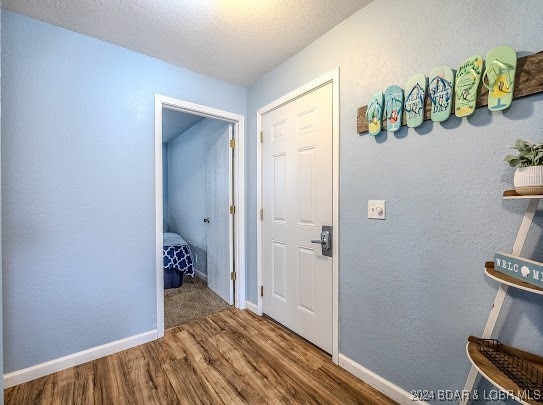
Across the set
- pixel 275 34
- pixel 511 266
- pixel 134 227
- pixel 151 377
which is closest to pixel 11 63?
pixel 134 227

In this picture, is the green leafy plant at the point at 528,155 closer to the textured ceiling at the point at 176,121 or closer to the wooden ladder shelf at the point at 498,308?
the wooden ladder shelf at the point at 498,308

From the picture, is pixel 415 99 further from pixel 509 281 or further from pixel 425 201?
pixel 509 281

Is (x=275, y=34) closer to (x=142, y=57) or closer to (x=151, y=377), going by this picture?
(x=142, y=57)

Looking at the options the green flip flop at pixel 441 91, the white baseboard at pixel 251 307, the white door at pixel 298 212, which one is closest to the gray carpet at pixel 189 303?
the white baseboard at pixel 251 307

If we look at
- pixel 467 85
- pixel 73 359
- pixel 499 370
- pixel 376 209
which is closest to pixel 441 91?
pixel 467 85

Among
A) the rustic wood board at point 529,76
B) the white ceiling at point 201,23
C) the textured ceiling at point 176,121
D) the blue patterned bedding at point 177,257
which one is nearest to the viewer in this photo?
the rustic wood board at point 529,76

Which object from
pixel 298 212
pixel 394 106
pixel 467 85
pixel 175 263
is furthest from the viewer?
pixel 175 263

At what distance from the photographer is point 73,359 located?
174 cm

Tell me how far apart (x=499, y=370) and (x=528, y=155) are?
32.1 inches

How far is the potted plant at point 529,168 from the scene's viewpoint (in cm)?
86

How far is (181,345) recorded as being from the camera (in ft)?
6.52

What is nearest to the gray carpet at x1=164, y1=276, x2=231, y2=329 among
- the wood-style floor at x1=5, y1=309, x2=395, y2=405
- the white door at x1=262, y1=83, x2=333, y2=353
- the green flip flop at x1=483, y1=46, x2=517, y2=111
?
the wood-style floor at x1=5, y1=309, x2=395, y2=405

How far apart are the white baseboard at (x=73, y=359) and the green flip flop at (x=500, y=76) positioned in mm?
2729

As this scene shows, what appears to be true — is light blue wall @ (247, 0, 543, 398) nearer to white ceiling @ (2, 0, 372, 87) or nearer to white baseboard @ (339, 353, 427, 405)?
white baseboard @ (339, 353, 427, 405)
